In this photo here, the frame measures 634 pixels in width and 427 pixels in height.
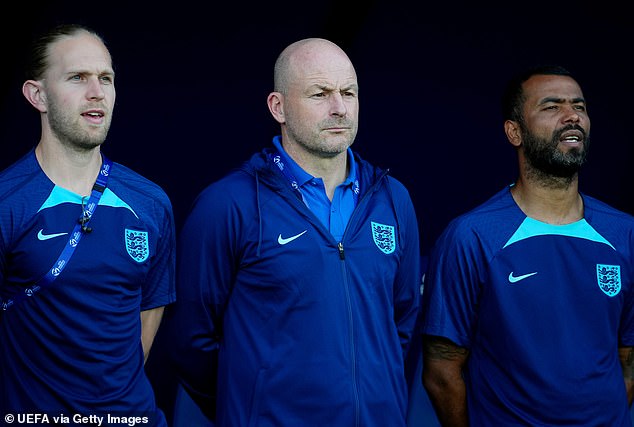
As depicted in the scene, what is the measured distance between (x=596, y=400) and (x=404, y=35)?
7.55ft

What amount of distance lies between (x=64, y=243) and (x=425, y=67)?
2.62 metres

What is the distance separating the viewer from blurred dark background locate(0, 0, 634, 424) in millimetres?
4418

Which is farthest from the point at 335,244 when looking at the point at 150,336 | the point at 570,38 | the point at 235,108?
the point at 570,38

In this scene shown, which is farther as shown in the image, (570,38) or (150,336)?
(570,38)

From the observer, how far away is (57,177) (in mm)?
2609

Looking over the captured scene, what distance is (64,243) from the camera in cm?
251

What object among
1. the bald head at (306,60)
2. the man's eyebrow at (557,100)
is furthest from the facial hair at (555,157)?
the bald head at (306,60)

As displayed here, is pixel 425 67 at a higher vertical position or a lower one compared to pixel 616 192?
higher

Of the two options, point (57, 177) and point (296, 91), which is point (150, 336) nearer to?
point (57, 177)

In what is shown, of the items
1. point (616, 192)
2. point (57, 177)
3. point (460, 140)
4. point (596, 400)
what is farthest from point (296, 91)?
point (616, 192)

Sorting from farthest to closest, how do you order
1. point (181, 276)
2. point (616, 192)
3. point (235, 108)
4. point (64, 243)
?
point (616, 192)
point (235, 108)
point (181, 276)
point (64, 243)

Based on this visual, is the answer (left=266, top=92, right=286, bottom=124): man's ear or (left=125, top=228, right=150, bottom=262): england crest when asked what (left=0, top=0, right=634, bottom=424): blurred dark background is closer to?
(left=266, top=92, right=286, bottom=124): man's ear

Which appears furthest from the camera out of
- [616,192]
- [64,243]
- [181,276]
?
[616,192]

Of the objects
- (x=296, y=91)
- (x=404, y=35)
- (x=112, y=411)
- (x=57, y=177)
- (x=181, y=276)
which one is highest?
(x=404, y=35)
